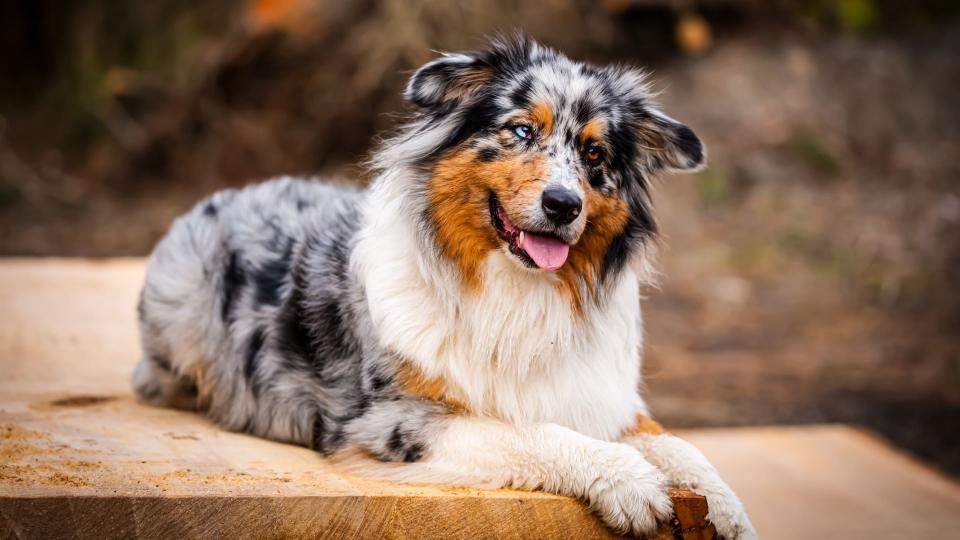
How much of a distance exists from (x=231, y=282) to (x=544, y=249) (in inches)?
57.7

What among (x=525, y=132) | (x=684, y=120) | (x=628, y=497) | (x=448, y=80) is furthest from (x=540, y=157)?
(x=684, y=120)

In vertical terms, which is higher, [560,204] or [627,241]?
[560,204]

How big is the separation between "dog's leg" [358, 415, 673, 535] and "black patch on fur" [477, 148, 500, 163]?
0.88 meters

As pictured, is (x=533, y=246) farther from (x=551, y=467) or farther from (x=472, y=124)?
(x=551, y=467)

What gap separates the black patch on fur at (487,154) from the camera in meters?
3.46

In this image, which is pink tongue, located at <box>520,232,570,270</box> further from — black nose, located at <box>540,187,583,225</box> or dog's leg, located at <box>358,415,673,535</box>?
dog's leg, located at <box>358,415,673,535</box>

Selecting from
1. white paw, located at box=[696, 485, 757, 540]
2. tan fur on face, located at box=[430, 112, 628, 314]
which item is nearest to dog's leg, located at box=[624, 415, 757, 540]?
white paw, located at box=[696, 485, 757, 540]

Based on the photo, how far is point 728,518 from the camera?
321 cm

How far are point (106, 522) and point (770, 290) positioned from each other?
769cm

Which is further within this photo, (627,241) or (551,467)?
(627,241)

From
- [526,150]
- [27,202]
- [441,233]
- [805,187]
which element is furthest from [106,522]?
[805,187]

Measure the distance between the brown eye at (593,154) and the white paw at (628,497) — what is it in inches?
40.6

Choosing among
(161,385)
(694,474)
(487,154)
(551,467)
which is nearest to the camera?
(551,467)

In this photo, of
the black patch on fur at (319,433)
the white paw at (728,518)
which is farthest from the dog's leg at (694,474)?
the black patch on fur at (319,433)
